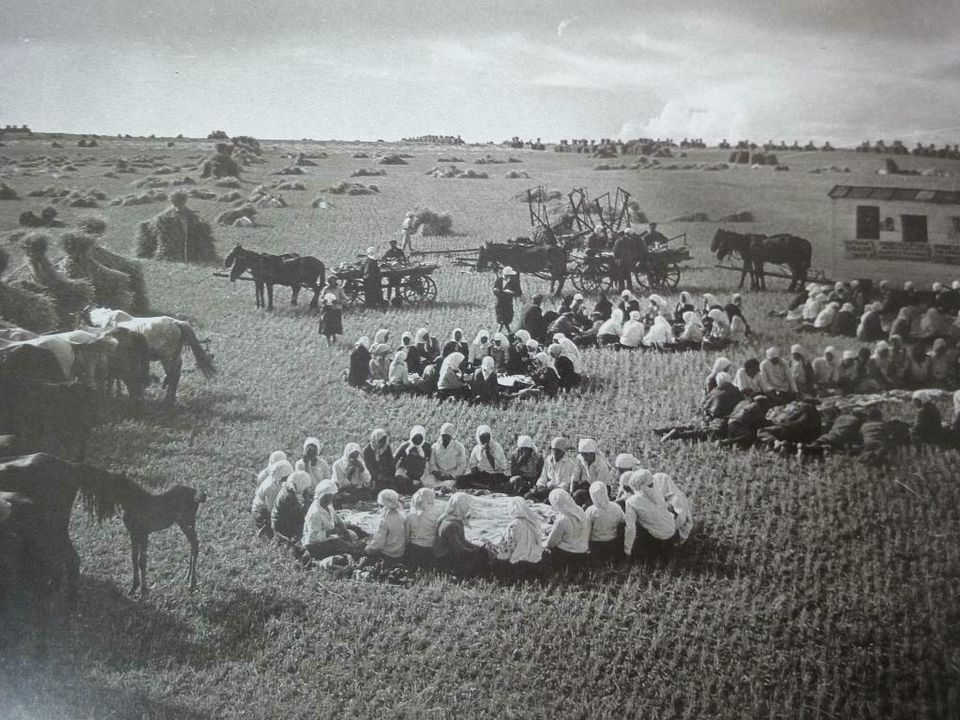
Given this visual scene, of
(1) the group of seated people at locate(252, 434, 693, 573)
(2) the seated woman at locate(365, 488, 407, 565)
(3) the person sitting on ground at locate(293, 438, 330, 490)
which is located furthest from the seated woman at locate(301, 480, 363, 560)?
(3) the person sitting on ground at locate(293, 438, 330, 490)

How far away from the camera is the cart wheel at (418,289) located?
625cm

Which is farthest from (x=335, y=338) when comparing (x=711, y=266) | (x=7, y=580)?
(x=711, y=266)

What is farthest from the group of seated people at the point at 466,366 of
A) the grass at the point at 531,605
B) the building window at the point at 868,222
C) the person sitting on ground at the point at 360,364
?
the building window at the point at 868,222

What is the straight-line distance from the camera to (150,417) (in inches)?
215

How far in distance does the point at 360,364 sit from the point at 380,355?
0.18m

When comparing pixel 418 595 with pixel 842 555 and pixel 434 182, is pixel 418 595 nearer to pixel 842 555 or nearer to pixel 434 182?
pixel 842 555

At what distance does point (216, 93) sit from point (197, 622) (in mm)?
3961

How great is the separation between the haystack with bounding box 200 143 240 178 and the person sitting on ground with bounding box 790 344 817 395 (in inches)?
184

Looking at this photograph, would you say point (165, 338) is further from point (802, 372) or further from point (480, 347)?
point (802, 372)

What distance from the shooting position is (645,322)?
6422 mm

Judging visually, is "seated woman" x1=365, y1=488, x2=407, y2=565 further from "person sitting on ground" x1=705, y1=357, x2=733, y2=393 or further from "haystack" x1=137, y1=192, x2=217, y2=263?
"haystack" x1=137, y1=192, x2=217, y2=263

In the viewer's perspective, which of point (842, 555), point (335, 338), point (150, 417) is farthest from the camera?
point (335, 338)

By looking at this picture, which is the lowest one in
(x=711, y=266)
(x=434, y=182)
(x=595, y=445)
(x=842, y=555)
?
(x=842, y=555)

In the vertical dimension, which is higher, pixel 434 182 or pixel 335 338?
pixel 434 182
